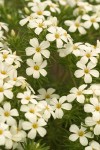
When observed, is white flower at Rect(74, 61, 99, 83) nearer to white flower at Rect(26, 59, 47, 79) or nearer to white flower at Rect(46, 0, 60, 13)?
white flower at Rect(26, 59, 47, 79)

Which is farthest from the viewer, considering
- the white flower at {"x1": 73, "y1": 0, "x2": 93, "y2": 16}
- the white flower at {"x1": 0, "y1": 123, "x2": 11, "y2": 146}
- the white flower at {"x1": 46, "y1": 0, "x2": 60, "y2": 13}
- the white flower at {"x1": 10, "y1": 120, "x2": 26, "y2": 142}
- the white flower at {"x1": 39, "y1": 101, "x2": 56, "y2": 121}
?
the white flower at {"x1": 73, "y1": 0, "x2": 93, "y2": 16}

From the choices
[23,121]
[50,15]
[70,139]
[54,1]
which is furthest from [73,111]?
[54,1]

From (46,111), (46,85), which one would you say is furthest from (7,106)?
(46,85)

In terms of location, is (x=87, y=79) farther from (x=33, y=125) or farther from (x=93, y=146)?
(x=33, y=125)

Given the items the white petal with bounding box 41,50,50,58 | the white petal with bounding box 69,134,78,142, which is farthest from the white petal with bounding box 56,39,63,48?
the white petal with bounding box 69,134,78,142

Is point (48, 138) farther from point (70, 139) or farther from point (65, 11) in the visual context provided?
point (65, 11)

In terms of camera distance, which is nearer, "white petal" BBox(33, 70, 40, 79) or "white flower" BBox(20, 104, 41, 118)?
"white flower" BBox(20, 104, 41, 118)
